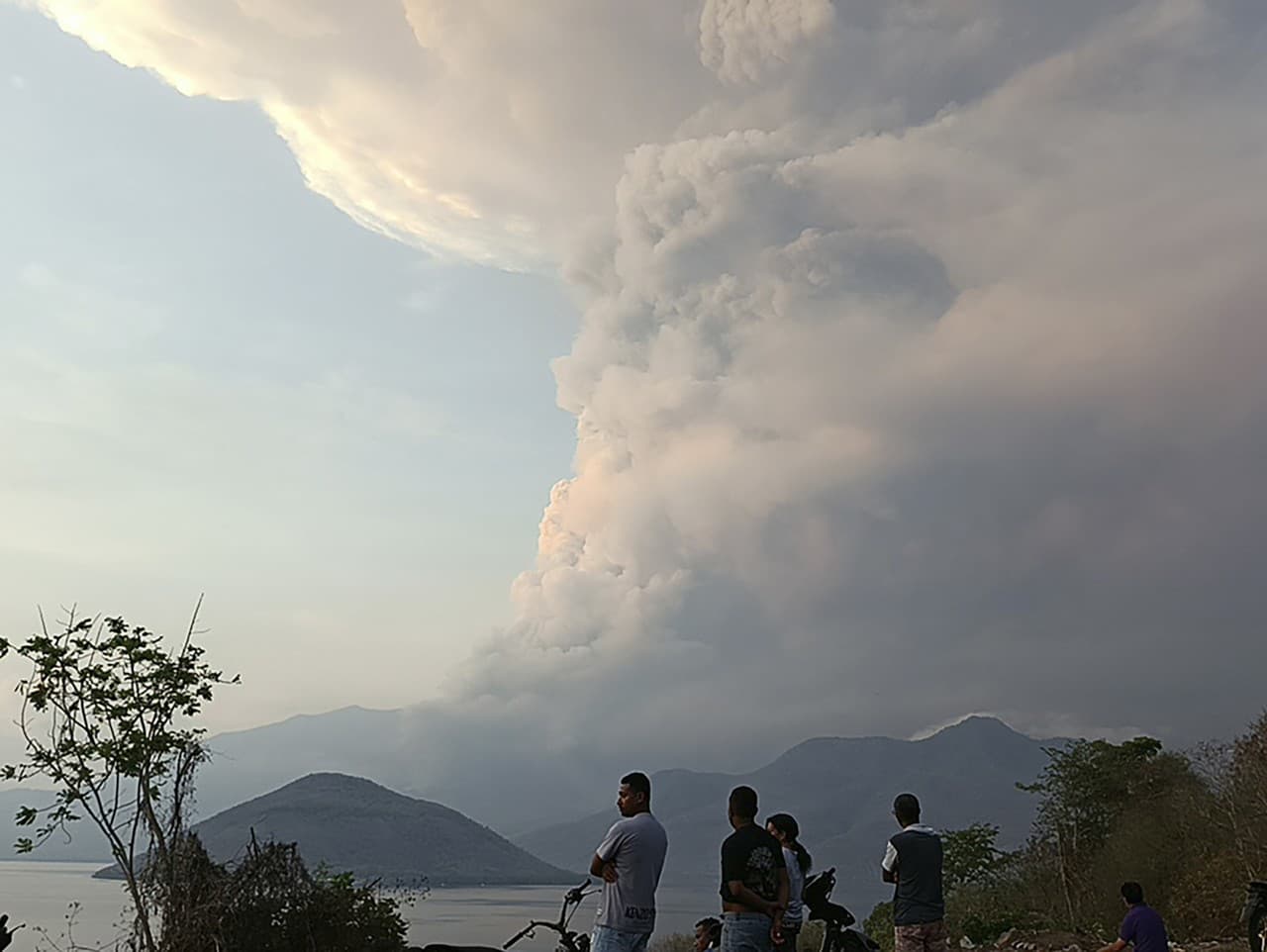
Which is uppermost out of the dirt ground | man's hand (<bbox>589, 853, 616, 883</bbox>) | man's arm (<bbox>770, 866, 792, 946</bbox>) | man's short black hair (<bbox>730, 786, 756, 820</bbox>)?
man's short black hair (<bbox>730, 786, 756, 820</bbox>)

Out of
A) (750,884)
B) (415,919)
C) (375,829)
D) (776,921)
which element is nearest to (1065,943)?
(415,919)

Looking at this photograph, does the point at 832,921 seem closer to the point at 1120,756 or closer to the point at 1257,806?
the point at 1257,806

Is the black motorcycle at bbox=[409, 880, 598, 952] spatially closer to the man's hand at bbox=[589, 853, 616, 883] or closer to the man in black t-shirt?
the man's hand at bbox=[589, 853, 616, 883]

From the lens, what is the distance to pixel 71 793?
54.8ft

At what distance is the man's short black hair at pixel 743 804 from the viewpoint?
9.43 metres

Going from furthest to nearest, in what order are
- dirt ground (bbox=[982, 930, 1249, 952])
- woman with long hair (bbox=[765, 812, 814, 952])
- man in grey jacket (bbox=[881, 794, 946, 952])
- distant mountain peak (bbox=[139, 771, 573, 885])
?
distant mountain peak (bbox=[139, 771, 573, 885]) → dirt ground (bbox=[982, 930, 1249, 952]) → man in grey jacket (bbox=[881, 794, 946, 952]) → woman with long hair (bbox=[765, 812, 814, 952])

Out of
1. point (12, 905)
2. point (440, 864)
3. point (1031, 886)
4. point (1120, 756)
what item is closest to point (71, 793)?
point (12, 905)

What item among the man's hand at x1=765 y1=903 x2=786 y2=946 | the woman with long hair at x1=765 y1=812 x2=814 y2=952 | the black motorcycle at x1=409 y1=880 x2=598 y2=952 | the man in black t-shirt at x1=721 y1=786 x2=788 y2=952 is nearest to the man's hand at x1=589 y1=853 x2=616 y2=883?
the black motorcycle at x1=409 y1=880 x2=598 y2=952

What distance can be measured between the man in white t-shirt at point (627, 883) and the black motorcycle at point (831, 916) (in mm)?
2358

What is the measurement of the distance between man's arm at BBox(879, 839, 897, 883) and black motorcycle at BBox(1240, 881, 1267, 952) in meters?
6.26

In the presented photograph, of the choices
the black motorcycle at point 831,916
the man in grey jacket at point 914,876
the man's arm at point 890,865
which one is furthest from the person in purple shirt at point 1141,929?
the black motorcycle at point 831,916

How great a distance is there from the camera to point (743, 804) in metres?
9.49

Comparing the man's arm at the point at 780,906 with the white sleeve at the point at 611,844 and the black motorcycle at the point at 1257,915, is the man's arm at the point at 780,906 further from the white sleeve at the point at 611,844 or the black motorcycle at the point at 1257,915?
the black motorcycle at the point at 1257,915

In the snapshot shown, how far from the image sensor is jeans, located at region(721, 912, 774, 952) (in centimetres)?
936
